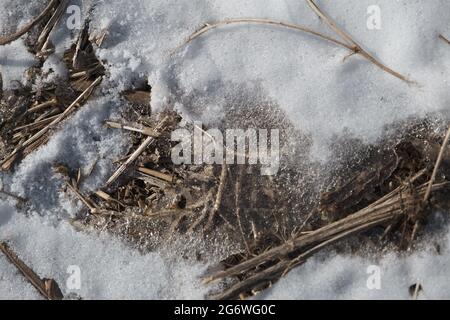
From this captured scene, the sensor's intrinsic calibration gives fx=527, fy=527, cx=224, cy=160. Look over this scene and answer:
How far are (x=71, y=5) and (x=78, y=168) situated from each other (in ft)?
2.09

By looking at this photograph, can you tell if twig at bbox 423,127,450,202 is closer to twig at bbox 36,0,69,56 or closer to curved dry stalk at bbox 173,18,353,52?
curved dry stalk at bbox 173,18,353,52

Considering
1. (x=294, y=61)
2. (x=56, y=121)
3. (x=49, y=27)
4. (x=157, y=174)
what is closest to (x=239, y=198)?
(x=157, y=174)

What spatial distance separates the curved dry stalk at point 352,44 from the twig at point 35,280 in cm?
142

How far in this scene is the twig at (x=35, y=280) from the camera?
78.7 inches

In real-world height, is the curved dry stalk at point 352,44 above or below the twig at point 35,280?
above

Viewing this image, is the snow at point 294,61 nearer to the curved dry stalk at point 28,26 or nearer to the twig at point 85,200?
the curved dry stalk at point 28,26

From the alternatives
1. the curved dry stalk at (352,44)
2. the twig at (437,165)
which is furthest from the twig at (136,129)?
the twig at (437,165)

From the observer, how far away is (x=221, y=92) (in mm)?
1988

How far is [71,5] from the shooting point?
2.05 metres

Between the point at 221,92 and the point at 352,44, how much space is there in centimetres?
51

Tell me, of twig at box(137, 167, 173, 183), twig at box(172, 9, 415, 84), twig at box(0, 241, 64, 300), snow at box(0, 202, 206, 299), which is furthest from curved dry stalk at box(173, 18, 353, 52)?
twig at box(0, 241, 64, 300)

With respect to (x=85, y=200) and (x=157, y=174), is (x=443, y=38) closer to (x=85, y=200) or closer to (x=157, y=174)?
(x=157, y=174)

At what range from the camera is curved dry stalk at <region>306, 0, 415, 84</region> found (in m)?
1.94

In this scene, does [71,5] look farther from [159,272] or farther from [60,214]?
[159,272]
